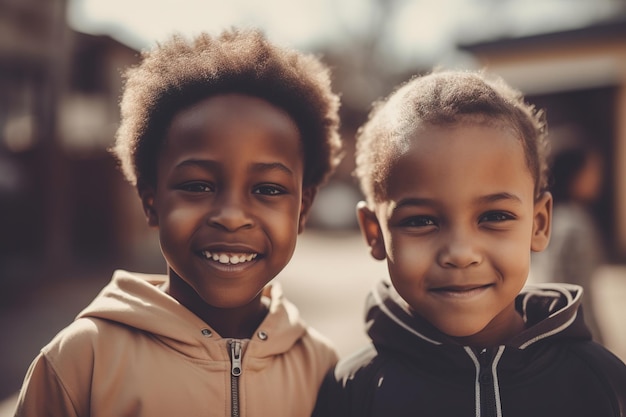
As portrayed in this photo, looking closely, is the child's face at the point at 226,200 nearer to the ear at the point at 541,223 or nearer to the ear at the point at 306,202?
the ear at the point at 306,202

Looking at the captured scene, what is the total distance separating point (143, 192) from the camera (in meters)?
2.00

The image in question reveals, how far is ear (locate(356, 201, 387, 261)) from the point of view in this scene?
196cm

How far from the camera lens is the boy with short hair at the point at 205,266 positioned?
1.69 meters

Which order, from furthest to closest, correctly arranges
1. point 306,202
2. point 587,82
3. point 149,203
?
1. point 587,82
2. point 306,202
3. point 149,203

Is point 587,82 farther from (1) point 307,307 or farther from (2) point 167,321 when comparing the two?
(2) point 167,321

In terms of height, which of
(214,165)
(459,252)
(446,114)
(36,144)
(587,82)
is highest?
(587,82)

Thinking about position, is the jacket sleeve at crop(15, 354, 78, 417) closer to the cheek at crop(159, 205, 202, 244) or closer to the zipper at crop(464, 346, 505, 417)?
the cheek at crop(159, 205, 202, 244)

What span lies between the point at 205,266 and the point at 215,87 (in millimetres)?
539

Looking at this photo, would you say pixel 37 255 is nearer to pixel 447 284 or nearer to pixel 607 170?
pixel 447 284

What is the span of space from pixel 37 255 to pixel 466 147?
24.0 ft

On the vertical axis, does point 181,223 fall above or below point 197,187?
below

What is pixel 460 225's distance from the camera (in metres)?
1.70

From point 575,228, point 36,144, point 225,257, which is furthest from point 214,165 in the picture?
point 36,144

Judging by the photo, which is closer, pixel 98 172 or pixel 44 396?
pixel 44 396
